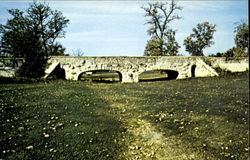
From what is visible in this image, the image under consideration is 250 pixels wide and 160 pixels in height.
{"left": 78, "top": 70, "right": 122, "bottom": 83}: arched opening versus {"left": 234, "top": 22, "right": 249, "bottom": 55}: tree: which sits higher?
{"left": 234, "top": 22, "right": 249, "bottom": 55}: tree

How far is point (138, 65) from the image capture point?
22.6 metres

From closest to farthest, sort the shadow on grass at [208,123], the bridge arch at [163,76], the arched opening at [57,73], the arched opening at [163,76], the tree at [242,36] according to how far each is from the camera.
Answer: the shadow on grass at [208,123]
the arched opening at [57,73]
the bridge arch at [163,76]
the arched opening at [163,76]
the tree at [242,36]

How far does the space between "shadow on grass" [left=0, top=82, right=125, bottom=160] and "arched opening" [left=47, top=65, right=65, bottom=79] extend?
33.1 ft

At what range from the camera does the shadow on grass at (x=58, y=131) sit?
15.9ft

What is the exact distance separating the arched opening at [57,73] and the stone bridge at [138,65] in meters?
0.32

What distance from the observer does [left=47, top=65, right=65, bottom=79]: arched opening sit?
19.5 metres

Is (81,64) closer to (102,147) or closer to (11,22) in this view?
(102,147)

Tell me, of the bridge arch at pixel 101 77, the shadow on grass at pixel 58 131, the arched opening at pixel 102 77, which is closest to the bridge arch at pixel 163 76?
the bridge arch at pixel 101 77

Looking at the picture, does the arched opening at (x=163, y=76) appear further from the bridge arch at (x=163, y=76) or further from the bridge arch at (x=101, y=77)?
the bridge arch at (x=101, y=77)

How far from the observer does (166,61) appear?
23359mm

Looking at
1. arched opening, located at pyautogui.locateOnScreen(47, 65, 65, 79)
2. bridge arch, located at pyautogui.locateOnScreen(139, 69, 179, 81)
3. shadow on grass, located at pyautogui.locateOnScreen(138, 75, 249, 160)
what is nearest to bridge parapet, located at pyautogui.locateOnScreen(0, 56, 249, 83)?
Answer: arched opening, located at pyautogui.locateOnScreen(47, 65, 65, 79)

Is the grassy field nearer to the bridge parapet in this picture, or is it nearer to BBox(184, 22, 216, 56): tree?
the bridge parapet

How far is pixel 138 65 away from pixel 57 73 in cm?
944

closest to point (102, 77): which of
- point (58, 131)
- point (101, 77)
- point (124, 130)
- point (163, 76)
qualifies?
point (101, 77)
